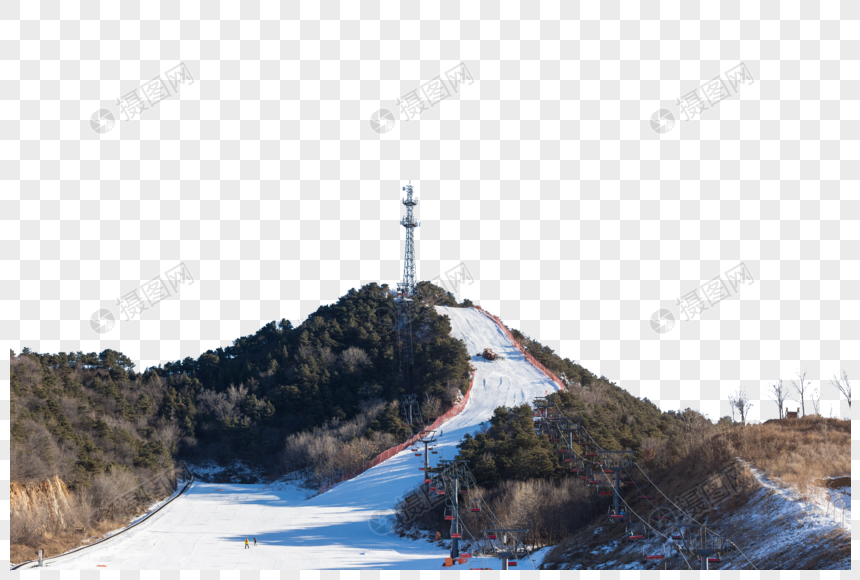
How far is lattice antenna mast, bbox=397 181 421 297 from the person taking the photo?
7888cm

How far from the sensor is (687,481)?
30016 mm

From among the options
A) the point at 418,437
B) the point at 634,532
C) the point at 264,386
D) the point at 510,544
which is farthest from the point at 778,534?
the point at 264,386

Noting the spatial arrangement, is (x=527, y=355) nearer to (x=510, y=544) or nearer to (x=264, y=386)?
(x=264, y=386)

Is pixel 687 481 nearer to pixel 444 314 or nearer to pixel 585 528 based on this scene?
pixel 585 528

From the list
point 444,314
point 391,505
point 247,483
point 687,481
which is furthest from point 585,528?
point 444,314

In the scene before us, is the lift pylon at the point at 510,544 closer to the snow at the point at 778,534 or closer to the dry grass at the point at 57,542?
the snow at the point at 778,534

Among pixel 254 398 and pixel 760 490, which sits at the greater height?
pixel 254 398

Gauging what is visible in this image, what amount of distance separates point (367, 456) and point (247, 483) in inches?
558

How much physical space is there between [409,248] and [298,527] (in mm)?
42896

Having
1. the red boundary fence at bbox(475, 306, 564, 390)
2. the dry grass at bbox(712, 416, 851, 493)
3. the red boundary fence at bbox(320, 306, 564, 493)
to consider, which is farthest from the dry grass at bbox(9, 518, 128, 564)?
the red boundary fence at bbox(475, 306, 564, 390)

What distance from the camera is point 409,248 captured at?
266 feet

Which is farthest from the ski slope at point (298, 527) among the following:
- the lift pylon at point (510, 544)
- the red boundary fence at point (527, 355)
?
the red boundary fence at point (527, 355)

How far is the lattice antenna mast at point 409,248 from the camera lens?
78875 mm

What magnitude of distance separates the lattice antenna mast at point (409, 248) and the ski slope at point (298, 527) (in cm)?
1806
